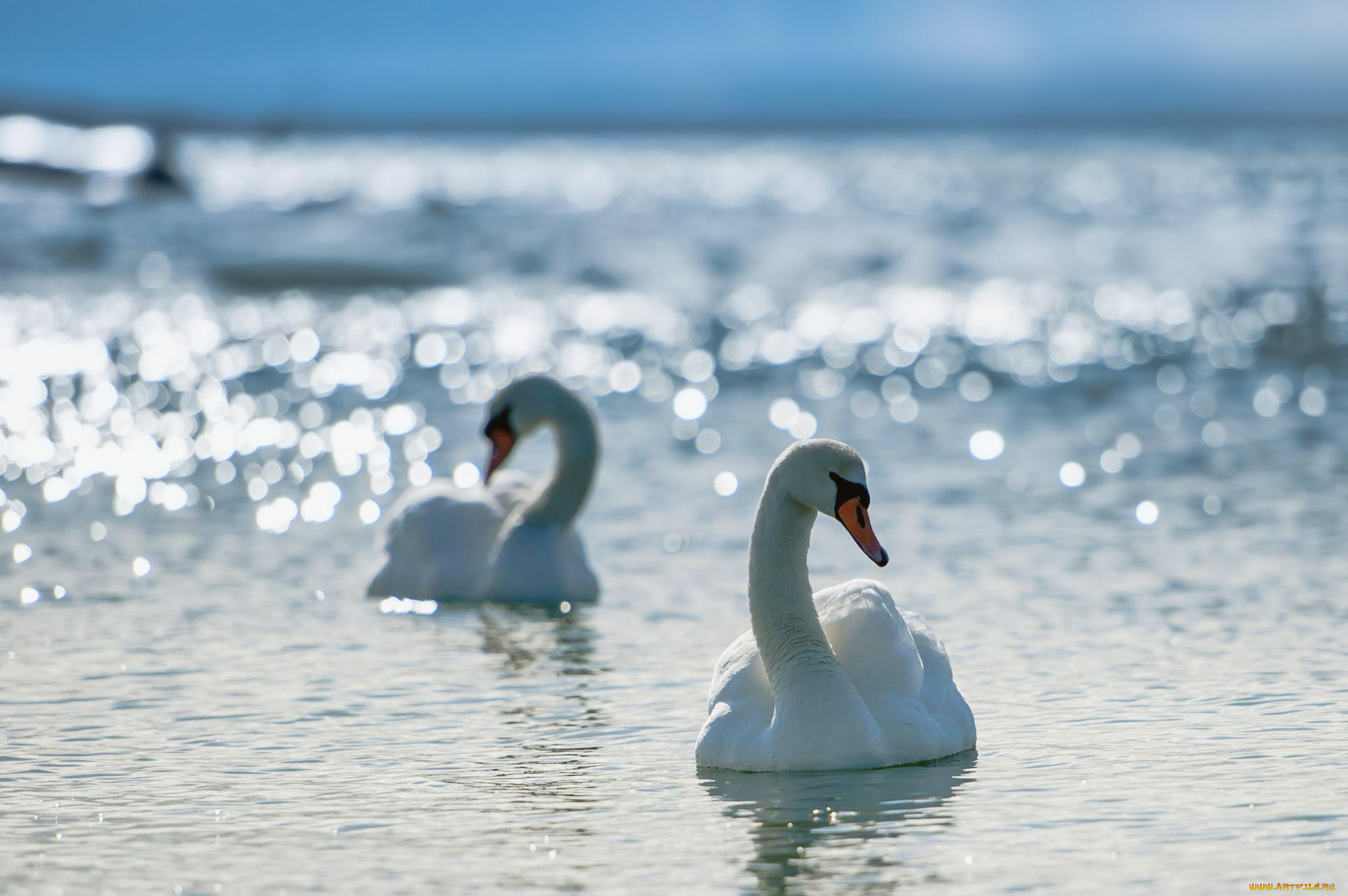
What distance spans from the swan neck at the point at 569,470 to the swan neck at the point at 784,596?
3.57 metres

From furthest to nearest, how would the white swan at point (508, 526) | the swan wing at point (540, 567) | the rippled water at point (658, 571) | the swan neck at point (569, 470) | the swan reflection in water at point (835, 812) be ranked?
the swan neck at point (569, 470), the white swan at point (508, 526), the swan wing at point (540, 567), the rippled water at point (658, 571), the swan reflection in water at point (835, 812)

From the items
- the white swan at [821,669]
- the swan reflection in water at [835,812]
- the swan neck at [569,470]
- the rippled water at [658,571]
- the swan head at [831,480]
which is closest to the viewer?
the swan reflection in water at [835,812]

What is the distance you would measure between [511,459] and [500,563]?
500 cm

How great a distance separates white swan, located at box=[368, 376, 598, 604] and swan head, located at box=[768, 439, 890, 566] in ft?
11.0

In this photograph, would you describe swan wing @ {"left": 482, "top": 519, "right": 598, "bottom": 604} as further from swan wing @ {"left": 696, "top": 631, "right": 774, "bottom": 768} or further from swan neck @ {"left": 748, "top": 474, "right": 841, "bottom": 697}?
swan neck @ {"left": 748, "top": 474, "right": 841, "bottom": 697}

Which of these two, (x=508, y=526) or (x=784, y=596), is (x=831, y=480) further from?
(x=508, y=526)

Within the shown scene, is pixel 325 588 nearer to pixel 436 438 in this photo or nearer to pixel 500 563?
pixel 500 563

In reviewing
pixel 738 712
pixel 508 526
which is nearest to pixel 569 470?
pixel 508 526

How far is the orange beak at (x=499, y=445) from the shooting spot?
10.9 m

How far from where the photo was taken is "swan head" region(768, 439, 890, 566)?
646 centimetres

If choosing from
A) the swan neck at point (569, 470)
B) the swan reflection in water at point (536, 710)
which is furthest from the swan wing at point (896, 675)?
the swan neck at point (569, 470)

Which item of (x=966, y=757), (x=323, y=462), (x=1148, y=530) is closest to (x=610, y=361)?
(x=323, y=462)

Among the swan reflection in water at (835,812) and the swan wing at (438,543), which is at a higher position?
the swan wing at (438,543)

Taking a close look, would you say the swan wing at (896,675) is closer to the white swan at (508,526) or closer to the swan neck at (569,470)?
the white swan at (508,526)
